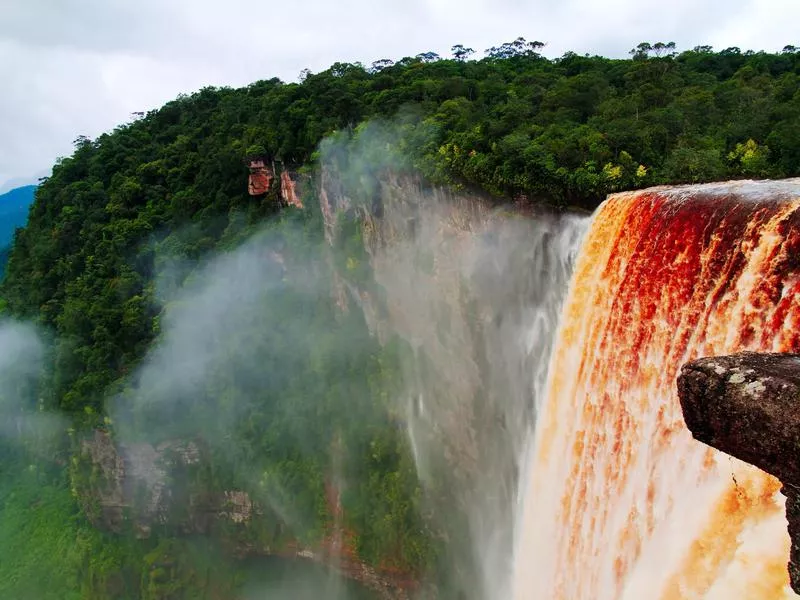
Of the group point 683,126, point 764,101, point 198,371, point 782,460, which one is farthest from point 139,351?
point 782,460

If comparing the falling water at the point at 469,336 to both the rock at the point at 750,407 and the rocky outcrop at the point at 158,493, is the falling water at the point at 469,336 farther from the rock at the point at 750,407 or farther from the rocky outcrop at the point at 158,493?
the rock at the point at 750,407

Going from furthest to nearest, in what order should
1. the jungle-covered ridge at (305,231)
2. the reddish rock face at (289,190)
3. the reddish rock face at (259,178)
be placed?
the reddish rock face at (259,178), the reddish rock face at (289,190), the jungle-covered ridge at (305,231)

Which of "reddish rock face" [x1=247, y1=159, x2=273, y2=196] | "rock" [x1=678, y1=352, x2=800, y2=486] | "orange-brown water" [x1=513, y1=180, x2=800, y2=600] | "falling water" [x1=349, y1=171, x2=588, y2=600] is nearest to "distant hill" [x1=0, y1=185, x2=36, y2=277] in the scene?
"reddish rock face" [x1=247, y1=159, x2=273, y2=196]

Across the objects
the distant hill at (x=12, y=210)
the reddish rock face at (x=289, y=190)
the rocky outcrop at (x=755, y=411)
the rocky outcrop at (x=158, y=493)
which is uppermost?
the distant hill at (x=12, y=210)

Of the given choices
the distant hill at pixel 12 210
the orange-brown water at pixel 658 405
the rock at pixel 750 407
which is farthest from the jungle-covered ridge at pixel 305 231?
the distant hill at pixel 12 210

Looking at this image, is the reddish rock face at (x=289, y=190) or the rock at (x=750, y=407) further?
the reddish rock face at (x=289, y=190)

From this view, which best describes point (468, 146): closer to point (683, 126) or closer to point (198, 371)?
point (683, 126)

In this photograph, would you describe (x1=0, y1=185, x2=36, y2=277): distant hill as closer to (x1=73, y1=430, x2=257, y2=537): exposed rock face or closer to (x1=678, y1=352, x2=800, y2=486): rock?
(x1=73, y1=430, x2=257, y2=537): exposed rock face
